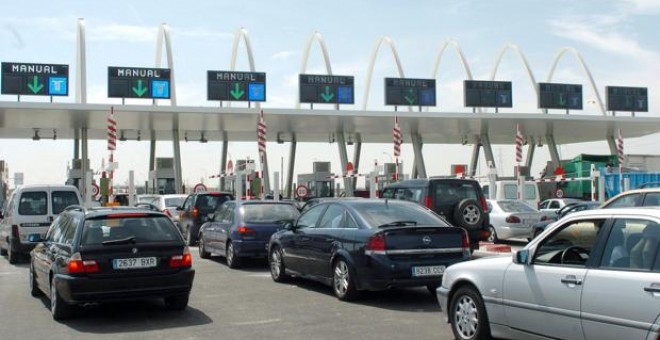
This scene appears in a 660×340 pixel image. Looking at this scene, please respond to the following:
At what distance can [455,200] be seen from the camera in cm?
1455

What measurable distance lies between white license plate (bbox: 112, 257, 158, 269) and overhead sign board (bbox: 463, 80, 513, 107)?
33.1m

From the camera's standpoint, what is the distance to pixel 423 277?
8938 millimetres

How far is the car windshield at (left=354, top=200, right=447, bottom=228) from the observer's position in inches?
375

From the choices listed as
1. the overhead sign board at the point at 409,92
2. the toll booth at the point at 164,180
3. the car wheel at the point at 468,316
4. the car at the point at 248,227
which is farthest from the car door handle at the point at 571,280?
the toll booth at the point at 164,180

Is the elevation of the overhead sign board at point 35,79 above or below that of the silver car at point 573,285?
above

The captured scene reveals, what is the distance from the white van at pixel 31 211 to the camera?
1551 cm

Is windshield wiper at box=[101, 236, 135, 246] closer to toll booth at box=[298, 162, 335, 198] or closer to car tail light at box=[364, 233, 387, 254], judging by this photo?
car tail light at box=[364, 233, 387, 254]

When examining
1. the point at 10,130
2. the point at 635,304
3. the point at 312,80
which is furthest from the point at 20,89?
the point at 635,304

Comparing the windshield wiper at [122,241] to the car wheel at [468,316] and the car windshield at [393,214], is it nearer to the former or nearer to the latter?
the car windshield at [393,214]

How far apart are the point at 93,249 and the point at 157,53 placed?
1590 inches

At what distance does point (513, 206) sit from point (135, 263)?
14.1 meters

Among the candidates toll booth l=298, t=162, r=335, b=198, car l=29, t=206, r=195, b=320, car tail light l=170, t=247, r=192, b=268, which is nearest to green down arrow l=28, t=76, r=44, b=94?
toll booth l=298, t=162, r=335, b=198

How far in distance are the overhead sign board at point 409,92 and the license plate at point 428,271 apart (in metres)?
29.3

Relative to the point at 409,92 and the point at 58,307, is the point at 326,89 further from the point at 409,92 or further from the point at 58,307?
the point at 58,307
